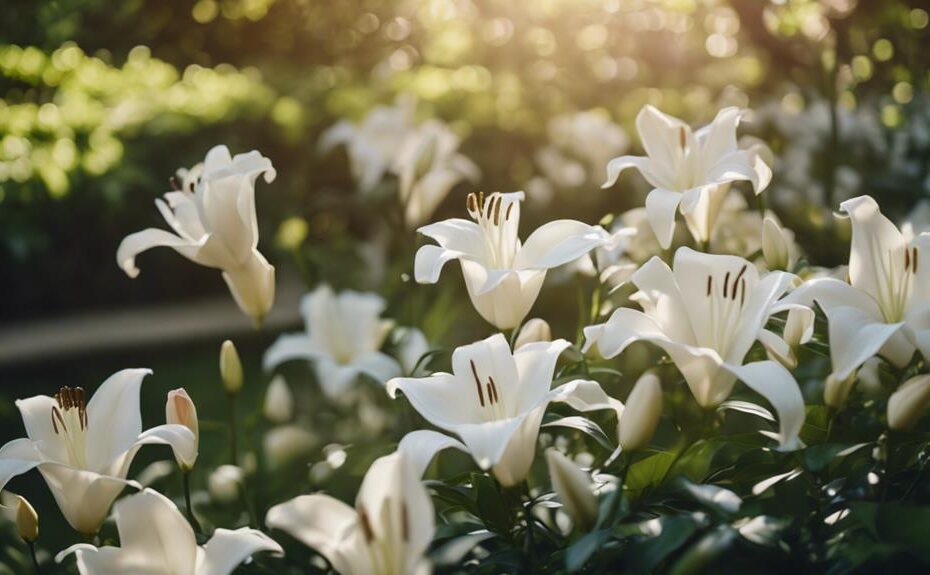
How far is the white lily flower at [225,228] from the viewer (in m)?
1.05

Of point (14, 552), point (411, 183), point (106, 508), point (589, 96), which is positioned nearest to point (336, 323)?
point (411, 183)

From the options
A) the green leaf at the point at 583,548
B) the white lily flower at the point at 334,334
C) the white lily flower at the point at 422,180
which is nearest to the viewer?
the green leaf at the point at 583,548

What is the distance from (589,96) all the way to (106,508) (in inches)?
83.5

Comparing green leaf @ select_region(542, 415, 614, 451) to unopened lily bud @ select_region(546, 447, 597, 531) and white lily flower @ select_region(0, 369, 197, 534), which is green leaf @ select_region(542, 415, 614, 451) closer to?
unopened lily bud @ select_region(546, 447, 597, 531)

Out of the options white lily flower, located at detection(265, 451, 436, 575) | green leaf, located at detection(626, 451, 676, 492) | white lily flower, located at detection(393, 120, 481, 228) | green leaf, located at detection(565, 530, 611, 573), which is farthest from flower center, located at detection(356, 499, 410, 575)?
white lily flower, located at detection(393, 120, 481, 228)

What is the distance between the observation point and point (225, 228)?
3.50ft

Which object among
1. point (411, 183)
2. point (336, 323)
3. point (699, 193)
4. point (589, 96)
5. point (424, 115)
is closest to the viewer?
point (699, 193)

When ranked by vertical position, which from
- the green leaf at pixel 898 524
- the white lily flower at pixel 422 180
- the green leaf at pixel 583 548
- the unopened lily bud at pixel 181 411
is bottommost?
the green leaf at pixel 898 524

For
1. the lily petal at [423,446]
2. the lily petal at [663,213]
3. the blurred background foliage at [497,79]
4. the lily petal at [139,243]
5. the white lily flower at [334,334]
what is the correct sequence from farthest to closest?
the blurred background foliage at [497,79], the white lily flower at [334,334], the lily petal at [139,243], the lily petal at [663,213], the lily petal at [423,446]

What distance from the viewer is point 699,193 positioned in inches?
38.2

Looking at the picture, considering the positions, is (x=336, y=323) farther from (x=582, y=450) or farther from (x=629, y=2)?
(x=629, y=2)

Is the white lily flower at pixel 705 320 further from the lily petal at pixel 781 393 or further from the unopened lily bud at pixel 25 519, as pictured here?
the unopened lily bud at pixel 25 519

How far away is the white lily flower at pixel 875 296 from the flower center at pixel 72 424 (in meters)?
0.62

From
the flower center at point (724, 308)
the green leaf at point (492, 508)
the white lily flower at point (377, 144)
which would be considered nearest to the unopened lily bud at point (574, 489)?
the green leaf at point (492, 508)
